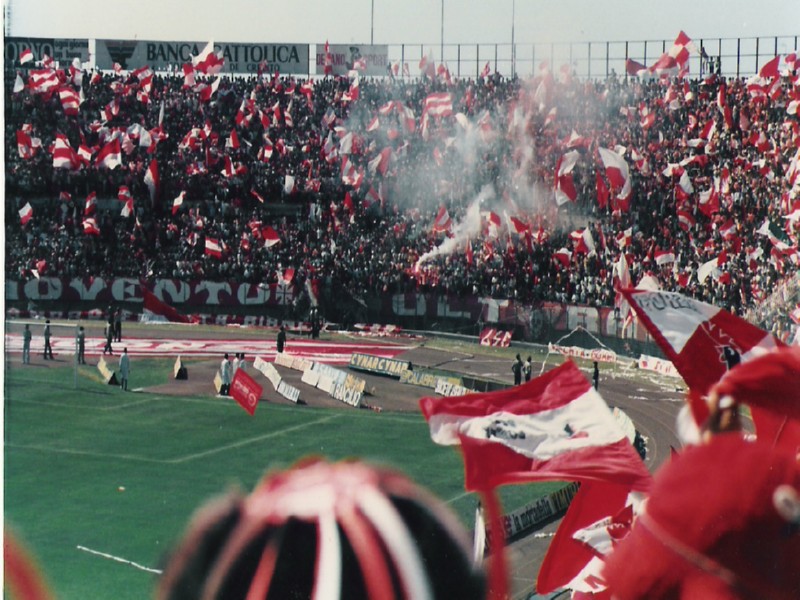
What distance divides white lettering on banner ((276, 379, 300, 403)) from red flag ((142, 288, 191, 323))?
2.58 meters

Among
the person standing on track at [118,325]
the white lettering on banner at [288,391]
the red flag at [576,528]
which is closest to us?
the red flag at [576,528]

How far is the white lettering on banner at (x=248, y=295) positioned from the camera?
50.3ft

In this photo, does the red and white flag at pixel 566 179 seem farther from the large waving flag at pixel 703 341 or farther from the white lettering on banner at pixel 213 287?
the large waving flag at pixel 703 341

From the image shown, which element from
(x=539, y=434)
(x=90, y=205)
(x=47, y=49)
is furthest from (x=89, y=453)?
(x=539, y=434)

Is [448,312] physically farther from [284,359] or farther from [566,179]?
[566,179]

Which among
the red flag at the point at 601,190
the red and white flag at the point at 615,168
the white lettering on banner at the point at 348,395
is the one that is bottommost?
the white lettering on banner at the point at 348,395

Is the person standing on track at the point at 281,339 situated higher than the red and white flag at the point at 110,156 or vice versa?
the red and white flag at the point at 110,156

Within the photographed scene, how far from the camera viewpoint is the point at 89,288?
14.4m

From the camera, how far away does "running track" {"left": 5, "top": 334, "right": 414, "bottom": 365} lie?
18109mm

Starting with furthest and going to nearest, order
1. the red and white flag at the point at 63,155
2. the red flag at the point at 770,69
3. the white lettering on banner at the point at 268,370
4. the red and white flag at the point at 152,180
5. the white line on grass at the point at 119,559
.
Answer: the white lettering on banner at the point at 268,370, the red and white flag at the point at 152,180, the red and white flag at the point at 63,155, the red flag at the point at 770,69, the white line on grass at the point at 119,559

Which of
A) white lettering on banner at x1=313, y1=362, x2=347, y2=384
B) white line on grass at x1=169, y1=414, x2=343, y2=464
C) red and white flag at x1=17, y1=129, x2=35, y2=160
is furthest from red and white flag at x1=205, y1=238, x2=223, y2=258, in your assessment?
white lettering on banner at x1=313, y1=362, x2=347, y2=384

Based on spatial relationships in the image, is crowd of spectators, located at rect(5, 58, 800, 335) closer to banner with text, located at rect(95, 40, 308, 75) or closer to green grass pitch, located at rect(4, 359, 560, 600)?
banner with text, located at rect(95, 40, 308, 75)

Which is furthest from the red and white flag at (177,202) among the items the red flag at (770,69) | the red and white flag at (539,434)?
the red and white flag at (539,434)

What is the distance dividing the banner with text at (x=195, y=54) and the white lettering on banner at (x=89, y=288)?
3.53 m
